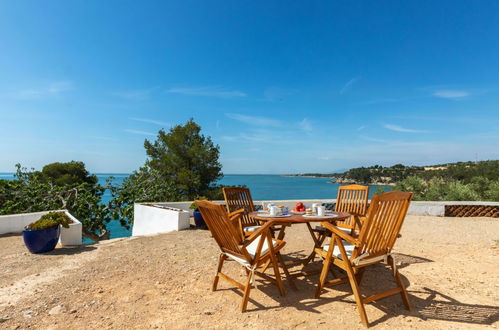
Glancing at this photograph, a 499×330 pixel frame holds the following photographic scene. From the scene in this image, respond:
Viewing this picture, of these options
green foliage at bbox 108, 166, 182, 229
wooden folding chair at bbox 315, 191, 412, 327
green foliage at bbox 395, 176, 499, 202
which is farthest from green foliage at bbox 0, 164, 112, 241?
green foliage at bbox 395, 176, 499, 202

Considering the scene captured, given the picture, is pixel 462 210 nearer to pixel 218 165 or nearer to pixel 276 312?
pixel 276 312

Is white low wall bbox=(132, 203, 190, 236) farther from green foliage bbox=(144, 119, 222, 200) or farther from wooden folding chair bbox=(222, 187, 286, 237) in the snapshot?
green foliage bbox=(144, 119, 222, 200)

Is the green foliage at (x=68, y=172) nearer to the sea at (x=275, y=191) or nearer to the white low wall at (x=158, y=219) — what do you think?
the sea at (x=275, y=191)

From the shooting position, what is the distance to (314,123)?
18.5 m

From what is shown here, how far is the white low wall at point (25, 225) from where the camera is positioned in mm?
Answer: 4488

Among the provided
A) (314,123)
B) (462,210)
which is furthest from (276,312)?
(314,123)

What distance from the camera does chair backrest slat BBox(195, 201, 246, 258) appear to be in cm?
221

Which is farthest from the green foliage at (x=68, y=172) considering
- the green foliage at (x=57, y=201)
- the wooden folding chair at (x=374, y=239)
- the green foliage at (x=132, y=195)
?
the wooden folding chair at (x=374, y=239)

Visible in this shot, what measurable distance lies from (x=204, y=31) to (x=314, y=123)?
36.3ft

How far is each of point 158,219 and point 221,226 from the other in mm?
4370

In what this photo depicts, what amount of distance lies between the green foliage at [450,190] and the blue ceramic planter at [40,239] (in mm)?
11138

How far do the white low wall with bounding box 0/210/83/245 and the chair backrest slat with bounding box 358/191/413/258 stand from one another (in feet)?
15.0

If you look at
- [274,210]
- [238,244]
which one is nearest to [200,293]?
[238,244]

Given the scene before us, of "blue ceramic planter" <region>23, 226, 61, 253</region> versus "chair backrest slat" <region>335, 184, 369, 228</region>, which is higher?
"chair backrest slat" <region>335, 184, 369, 228</region>
